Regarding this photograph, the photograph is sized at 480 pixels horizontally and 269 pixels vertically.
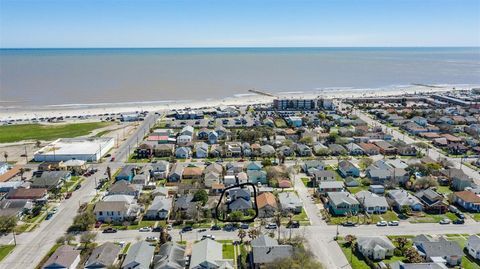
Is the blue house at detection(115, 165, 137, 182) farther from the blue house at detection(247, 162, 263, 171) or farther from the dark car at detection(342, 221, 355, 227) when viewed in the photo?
the dark car at detection(342, 221, 355, 227)

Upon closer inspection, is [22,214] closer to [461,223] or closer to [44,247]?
[44,247]

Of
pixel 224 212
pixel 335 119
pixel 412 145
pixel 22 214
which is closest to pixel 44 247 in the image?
pixel 22 214

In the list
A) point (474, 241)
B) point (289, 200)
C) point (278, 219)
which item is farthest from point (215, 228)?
point (474, 241)

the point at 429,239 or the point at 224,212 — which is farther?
the point at 224,212

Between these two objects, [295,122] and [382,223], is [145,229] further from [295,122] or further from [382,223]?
[295,122]

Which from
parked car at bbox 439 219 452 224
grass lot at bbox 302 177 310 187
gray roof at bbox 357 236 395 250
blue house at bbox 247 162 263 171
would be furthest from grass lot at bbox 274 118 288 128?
gray roof at bbox 357 236 395 250

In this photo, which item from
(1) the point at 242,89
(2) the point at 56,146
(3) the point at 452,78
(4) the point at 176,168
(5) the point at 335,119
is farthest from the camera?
(3) the point at 452,78

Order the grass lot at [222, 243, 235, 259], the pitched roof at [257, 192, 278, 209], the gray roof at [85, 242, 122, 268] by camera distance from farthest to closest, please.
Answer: the pitched roof at [257, 192, 278, 209] < the grass lot at [222, 243, 235, 259] < the gray roof at [85, 242, 122, 268]
